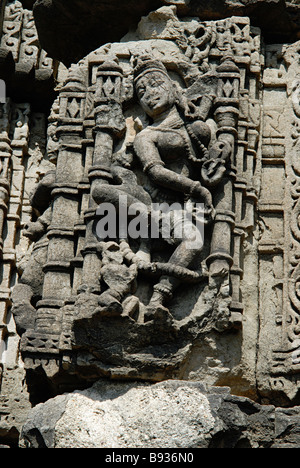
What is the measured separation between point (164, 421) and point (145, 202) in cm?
169

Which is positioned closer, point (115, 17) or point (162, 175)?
point (162, 175)

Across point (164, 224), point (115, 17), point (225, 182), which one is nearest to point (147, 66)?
point (115, 17)

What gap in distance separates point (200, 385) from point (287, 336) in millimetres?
867

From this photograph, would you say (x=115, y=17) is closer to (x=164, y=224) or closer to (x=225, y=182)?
(x=225, y=182)

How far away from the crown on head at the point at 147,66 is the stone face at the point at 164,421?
8.05 feet

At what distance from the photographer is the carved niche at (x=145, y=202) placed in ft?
26.2

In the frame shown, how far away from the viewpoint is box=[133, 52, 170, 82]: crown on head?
28.9ft

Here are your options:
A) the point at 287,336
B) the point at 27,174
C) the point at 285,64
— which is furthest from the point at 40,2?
the point at 287,336

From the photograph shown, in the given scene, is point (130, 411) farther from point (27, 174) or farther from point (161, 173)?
point (27, 174)

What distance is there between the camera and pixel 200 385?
778 cm

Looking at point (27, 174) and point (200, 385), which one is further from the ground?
point (27, 174)

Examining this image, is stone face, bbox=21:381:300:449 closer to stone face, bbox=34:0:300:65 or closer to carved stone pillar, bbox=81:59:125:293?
carved stone pillar, bbox=81:59:125:293

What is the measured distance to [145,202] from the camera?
332 inches

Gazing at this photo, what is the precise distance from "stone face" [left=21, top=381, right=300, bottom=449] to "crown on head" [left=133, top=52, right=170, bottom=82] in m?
2.45
